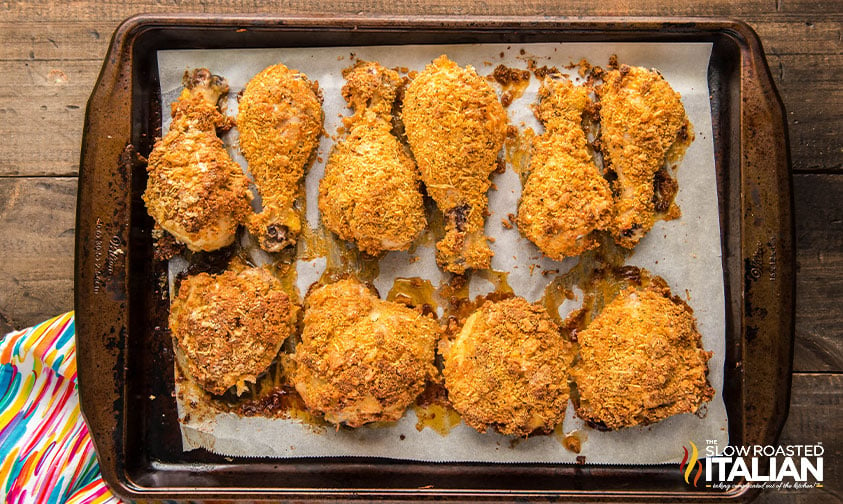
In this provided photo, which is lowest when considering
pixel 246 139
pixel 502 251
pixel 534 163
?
pixel 502 251

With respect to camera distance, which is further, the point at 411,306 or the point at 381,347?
the point at 411,306

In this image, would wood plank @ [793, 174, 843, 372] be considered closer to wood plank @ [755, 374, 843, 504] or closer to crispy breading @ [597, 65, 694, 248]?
wood plank @ [755, 374, 843, 504]

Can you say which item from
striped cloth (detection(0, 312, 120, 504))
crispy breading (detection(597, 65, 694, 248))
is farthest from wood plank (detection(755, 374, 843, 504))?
striped cloth (detection(0, 312, 120, 504))

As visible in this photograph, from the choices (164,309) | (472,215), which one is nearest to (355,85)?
(472,215)

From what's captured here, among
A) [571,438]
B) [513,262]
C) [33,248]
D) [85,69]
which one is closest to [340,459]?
[571,438]

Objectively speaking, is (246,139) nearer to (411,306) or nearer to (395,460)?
(411,306)

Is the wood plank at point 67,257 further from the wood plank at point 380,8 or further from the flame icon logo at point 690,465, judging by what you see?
the wood plank at point 380,8
